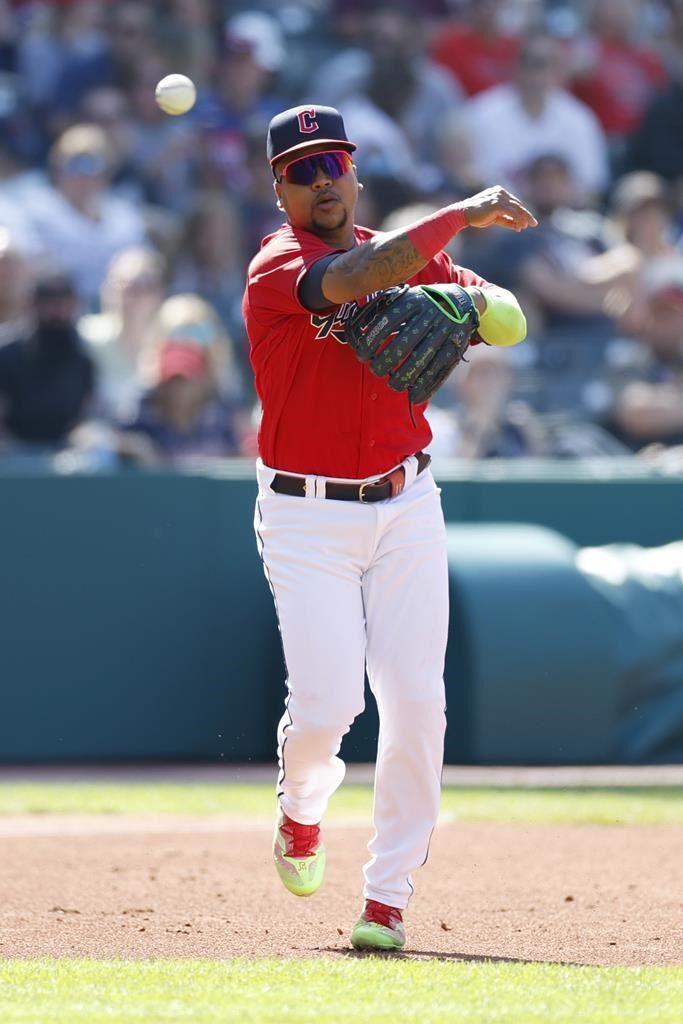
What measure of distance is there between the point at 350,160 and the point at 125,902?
234 cm

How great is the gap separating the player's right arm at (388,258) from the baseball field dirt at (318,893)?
5.41 ft

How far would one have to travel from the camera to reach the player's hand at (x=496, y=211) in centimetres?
429

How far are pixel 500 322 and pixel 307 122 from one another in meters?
0.70

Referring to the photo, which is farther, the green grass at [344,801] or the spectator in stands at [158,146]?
the spectator in stands at [158,146]

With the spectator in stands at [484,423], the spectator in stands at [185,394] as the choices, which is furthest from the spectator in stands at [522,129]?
Result: the spectator in stands at [185,394]

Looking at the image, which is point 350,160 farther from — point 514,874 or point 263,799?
point 263,799

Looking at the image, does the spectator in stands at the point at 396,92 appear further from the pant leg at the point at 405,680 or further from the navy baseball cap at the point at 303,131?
the pant leg at the point at 405,680

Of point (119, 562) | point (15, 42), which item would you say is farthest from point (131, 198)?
point (119, 562)

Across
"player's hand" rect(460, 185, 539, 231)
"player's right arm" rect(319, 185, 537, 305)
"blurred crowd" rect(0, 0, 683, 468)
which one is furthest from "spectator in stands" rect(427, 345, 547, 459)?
"player's right arm" rect(319, 185, 537, 305)

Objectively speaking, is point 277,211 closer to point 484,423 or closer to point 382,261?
point 484,423

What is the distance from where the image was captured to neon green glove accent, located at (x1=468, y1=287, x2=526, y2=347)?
4438 millimetres

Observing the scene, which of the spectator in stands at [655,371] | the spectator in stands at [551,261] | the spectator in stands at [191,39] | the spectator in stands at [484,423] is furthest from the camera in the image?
the spectator in stands at [191,39]

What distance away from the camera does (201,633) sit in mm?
8555

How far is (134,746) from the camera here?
27.9 ft
